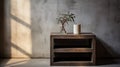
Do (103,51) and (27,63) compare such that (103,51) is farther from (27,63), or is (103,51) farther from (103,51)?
(27,63)

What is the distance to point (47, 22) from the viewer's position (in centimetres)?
651

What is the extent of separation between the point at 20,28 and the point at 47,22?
2.43 ft

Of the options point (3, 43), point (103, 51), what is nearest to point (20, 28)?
point (3, 43)

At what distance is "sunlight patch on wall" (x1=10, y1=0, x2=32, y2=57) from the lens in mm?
6480

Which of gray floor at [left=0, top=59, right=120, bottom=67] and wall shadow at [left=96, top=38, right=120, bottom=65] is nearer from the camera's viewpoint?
gray floor at [left=0, top=59, right=120, bottom=67]

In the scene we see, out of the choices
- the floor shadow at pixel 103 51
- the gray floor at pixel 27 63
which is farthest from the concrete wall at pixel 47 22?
the gray floor at pixel 27 63

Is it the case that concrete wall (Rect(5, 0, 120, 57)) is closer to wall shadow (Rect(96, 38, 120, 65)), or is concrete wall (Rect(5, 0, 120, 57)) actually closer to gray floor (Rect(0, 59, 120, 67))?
wall shadow (Rect(96, 38, 120, 65))

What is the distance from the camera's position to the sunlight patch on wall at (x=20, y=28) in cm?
648

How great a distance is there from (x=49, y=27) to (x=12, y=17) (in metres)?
1.02

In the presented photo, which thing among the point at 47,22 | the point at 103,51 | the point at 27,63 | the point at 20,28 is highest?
the point at 47,22

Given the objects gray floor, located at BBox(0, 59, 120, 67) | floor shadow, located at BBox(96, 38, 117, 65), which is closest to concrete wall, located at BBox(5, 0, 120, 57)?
floor shadow, located at BBox(96, 38, 117, 65)

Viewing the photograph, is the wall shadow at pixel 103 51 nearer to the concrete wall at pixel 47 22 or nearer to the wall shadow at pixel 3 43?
the concrete wall at pixel 47 22

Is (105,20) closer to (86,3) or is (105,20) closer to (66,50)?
(86,3)

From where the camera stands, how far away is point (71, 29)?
6535mm
